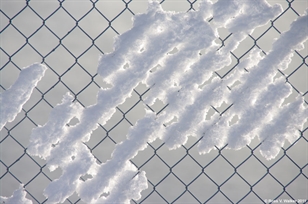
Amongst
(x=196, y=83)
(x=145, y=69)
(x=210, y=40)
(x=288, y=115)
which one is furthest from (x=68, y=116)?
(x=288, y=115)

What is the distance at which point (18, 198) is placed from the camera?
5.89 feet

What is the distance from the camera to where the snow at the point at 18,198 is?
1790mm

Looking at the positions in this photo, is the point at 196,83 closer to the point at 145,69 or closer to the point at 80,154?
the point at 145,69

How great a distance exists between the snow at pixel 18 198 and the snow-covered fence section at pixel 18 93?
34cm

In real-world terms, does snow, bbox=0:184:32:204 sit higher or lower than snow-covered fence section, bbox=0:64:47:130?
lower

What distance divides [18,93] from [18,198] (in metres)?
0.54

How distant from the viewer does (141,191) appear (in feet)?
5.90

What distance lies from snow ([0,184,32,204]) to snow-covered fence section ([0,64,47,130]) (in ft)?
1.12

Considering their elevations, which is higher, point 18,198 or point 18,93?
point 18,93

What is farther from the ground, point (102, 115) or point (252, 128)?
point (102, 115)

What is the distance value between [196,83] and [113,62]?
434mm

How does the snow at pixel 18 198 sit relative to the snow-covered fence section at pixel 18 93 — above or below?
below

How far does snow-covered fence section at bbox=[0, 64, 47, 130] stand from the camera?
1791 mm

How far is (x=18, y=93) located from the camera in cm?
180
